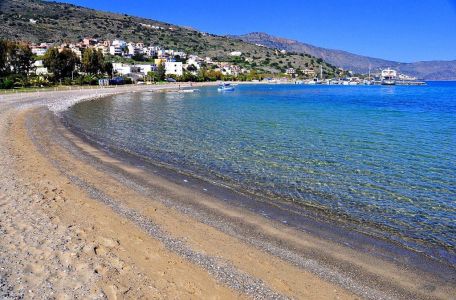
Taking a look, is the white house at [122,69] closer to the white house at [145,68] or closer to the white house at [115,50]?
the white house at [145,68]

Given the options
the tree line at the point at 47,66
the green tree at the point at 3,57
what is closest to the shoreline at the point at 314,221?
the tree line at the point at 47,66

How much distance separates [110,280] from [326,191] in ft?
27.8

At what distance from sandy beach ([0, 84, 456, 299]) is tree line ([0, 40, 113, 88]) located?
69960mm

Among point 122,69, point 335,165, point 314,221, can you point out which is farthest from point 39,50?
point 314,221

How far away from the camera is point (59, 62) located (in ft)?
297

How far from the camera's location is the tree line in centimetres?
7812

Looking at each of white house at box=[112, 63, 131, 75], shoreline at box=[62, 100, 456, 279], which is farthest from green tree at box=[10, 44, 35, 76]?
shoreline at box=[62, 100, 456, 279]

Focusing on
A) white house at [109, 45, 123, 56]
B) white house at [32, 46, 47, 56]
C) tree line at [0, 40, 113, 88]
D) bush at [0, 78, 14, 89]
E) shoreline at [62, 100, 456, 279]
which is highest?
white house at [109, 45, 123, 56]

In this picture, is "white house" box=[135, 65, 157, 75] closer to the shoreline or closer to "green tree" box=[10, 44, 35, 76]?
"green tree" box=[10, 44, 35, 76]

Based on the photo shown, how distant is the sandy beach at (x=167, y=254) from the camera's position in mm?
6660

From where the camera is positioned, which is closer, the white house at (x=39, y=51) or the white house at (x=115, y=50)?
the white house at (x=39, y=51)

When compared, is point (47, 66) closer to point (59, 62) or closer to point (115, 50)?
point (59, 62)

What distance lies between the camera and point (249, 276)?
723 cm

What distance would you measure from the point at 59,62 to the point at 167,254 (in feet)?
307
